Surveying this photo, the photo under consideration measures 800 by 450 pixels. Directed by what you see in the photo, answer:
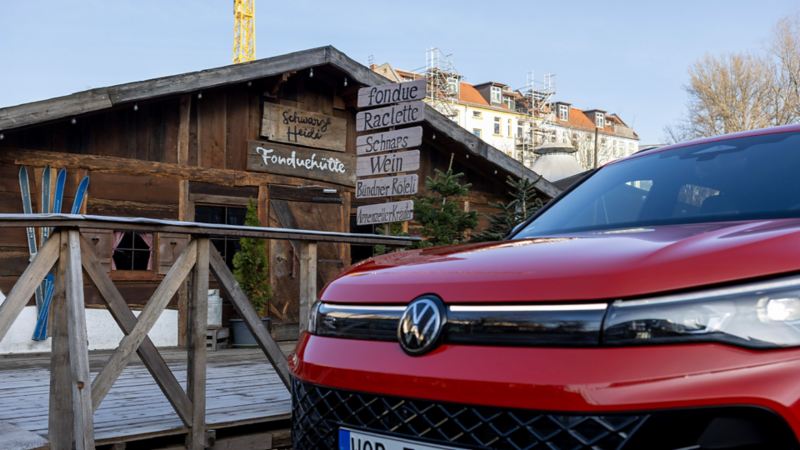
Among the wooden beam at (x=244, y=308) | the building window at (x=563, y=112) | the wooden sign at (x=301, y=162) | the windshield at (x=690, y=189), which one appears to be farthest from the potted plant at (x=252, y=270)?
the building window at (x=563, y=112)

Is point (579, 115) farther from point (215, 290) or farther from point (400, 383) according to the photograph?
point (400, 383)

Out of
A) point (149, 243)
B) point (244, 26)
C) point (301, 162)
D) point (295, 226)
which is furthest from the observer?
point (244, 26)

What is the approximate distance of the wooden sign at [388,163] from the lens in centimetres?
891

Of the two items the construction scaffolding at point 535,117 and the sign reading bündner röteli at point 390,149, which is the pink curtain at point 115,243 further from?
the construction scaffolding at point 535,117

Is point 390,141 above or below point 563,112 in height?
below

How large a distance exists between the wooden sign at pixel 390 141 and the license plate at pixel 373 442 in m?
6.39

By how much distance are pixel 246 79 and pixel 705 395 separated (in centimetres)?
1013

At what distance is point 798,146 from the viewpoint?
318 centimetres

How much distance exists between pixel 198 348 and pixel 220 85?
22.4 feet

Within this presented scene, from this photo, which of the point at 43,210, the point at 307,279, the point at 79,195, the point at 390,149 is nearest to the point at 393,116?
the point at 390,149

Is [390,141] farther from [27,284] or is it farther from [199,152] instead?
[27,284]

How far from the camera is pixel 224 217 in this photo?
38.6 ft

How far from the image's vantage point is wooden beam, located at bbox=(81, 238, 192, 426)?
4445mm

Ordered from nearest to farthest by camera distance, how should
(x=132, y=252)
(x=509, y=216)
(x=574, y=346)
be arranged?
(x=574, y=346)
(x=509, y=216)
(x=132, y=252)
